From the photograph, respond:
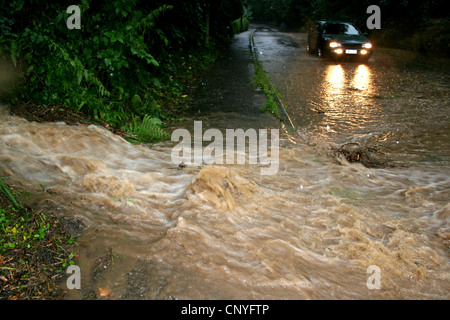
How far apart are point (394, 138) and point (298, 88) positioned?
14.7 feet

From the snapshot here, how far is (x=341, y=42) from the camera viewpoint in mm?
14727

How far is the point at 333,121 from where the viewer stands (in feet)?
25.6

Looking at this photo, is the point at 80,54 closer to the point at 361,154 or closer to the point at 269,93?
the point at 269,93

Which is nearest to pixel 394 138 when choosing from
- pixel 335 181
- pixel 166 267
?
pixel 335 181

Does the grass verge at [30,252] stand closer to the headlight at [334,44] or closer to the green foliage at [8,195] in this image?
the green foliage at [8,195]

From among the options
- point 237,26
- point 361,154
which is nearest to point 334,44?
point 361,154

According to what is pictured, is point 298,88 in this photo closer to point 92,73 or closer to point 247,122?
point 247,122

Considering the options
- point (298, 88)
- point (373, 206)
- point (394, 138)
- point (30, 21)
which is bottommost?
point (373, 206)

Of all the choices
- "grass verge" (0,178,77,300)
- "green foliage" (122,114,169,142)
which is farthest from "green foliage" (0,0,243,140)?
"grass verge" (0,178,77,300)

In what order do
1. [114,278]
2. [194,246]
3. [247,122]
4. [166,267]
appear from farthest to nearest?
[247,122]
[194,246]
[166,267]
[114,278]

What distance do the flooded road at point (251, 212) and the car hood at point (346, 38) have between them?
8720mm

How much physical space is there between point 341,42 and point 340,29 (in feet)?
5.32
